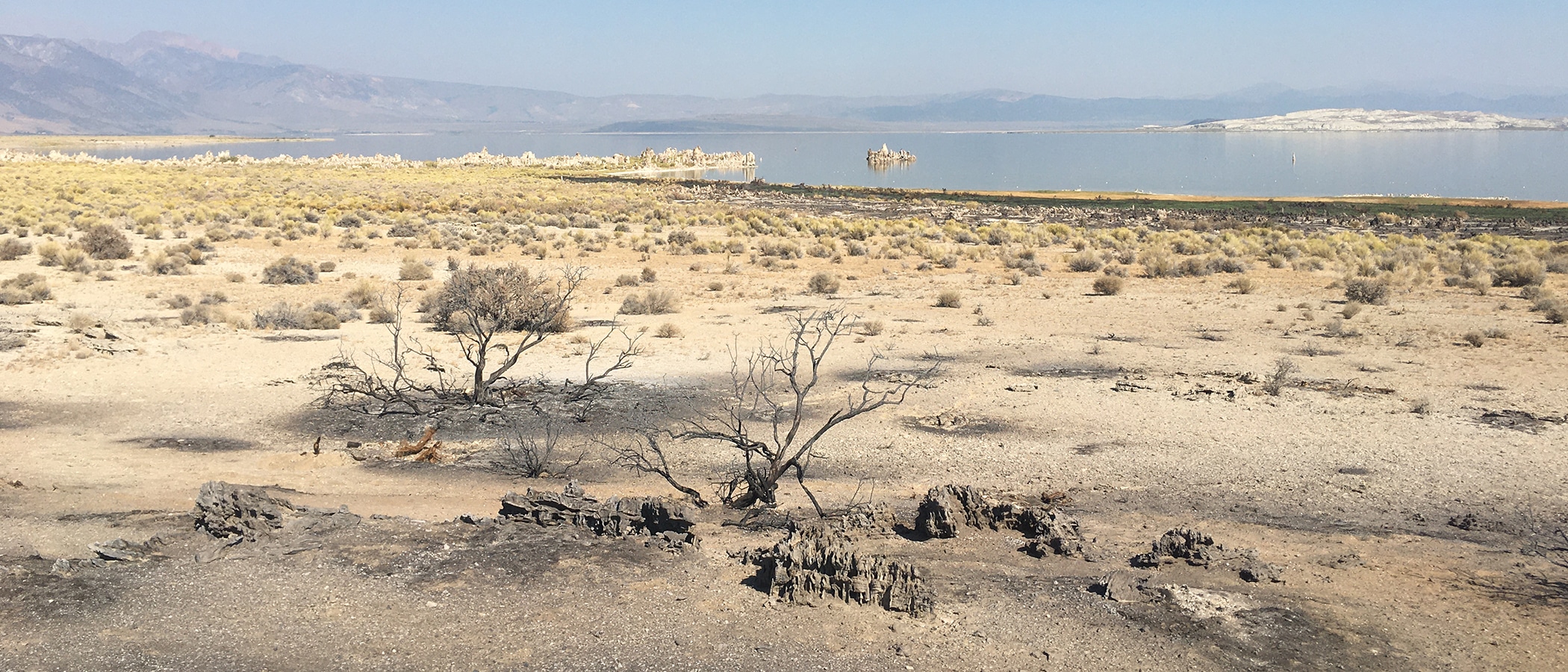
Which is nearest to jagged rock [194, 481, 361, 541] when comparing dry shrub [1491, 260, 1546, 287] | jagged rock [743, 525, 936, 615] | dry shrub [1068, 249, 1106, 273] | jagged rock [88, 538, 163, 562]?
jagged rock [88, 538, 163, 562]

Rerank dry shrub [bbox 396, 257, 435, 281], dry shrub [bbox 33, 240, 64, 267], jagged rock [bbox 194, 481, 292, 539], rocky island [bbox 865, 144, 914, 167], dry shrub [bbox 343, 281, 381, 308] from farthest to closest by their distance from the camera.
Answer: rocky island [bbox 865, 144, 914, 167] < dry shrub [bbox 33, 240, 64, 267] < dry shrub [bbox 396, 257, 435, 281] < dry shrub [bbox 343, 281, 381, 308] < jagged rock [bbox 194, 481, 292, 539]

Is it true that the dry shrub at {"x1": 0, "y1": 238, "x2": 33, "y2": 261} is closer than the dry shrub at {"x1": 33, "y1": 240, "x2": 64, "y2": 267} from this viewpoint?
No

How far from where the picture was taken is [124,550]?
692 centimetres

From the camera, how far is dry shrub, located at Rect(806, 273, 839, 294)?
23.2 metres

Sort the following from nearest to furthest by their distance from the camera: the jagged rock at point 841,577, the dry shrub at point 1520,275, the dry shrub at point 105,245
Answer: the jagged rock at point 841,577, the dry shrub at point 1520,275, the dry shrub at point 105,245

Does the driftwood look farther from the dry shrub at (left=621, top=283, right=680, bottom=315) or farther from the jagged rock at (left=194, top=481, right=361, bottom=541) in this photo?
the dry shrub at (left=621, top=283, right=680, bottom=315)

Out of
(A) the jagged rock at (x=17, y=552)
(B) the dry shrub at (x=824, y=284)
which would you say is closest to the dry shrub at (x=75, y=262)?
(B) the dry shrub at (x=824, y=284)

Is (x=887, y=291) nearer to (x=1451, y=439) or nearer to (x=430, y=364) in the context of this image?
(x=430, y=364)

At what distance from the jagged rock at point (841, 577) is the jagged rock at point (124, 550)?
13.5 feet

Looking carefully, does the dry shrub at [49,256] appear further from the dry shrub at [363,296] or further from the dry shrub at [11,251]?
the dry shrub at [363,296]

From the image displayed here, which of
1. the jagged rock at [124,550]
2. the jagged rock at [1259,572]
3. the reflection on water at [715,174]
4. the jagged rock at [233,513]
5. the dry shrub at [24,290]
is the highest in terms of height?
the reflection on water at [715,174]

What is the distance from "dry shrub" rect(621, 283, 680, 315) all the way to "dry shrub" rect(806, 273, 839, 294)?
3899 millimetres

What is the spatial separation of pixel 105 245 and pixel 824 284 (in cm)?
1841

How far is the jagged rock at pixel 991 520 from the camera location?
299 inches
